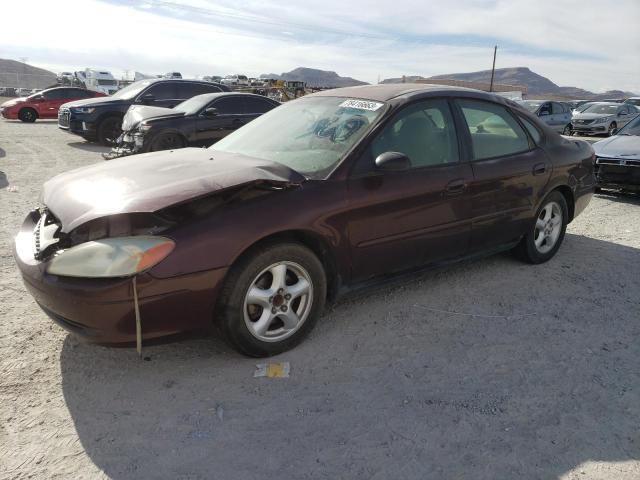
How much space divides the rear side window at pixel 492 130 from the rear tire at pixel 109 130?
1061cm

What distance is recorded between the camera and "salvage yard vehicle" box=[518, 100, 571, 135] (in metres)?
19.1

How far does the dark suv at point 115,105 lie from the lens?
12.6 meters

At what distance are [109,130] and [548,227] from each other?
1117 centimetres

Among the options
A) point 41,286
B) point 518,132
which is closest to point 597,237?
point 518,132

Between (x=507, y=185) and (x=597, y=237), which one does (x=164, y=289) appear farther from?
(x=597, y=237)

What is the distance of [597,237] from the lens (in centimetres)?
580

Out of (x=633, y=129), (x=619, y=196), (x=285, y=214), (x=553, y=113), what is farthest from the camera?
(x=553, y=113)

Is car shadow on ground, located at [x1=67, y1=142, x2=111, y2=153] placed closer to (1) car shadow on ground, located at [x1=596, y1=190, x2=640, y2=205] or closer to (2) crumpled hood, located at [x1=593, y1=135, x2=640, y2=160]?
(2) crumpled hood, located at [x1=593, y1=135, x2=640, y2=160]

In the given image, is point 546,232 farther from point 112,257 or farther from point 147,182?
point 112,257

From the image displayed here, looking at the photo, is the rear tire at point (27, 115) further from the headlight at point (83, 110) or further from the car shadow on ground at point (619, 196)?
the car shadow on ground at point (619, 196)

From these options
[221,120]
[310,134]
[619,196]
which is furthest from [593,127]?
[310,134]

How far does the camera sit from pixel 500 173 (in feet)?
→ 13.5

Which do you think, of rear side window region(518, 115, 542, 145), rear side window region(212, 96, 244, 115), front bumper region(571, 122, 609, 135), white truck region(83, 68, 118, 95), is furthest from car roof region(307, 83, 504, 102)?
white truck region(83, 68, 118, 95)

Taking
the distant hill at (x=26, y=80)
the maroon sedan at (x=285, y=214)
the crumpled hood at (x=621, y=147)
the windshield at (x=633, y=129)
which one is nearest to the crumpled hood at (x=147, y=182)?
the maroon sedan at (x=285, y=214)
